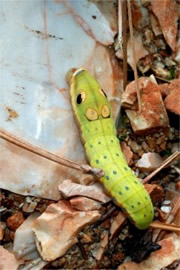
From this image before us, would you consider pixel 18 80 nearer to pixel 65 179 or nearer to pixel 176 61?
pixel 65 179

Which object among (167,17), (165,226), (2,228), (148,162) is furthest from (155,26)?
(2,228)

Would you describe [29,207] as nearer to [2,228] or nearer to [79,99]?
[2,228]

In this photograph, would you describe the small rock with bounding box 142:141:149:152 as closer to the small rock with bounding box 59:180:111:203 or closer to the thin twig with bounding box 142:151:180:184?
the thin twig with bounding box 142:151:180:184

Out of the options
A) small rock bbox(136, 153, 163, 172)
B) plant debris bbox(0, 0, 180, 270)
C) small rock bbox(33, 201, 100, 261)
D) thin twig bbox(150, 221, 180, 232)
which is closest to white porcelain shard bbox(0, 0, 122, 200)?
plant debris bbox(0, 0, 180, 270)

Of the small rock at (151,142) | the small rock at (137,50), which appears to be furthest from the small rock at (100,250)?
the small rock at (137,50)

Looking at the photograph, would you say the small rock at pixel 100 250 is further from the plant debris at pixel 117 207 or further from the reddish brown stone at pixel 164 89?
the reddish brown stone at pixel 164 89

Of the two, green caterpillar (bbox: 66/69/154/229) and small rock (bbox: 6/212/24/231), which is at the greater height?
green caterpillar (bbox: 66/69/154/229)
